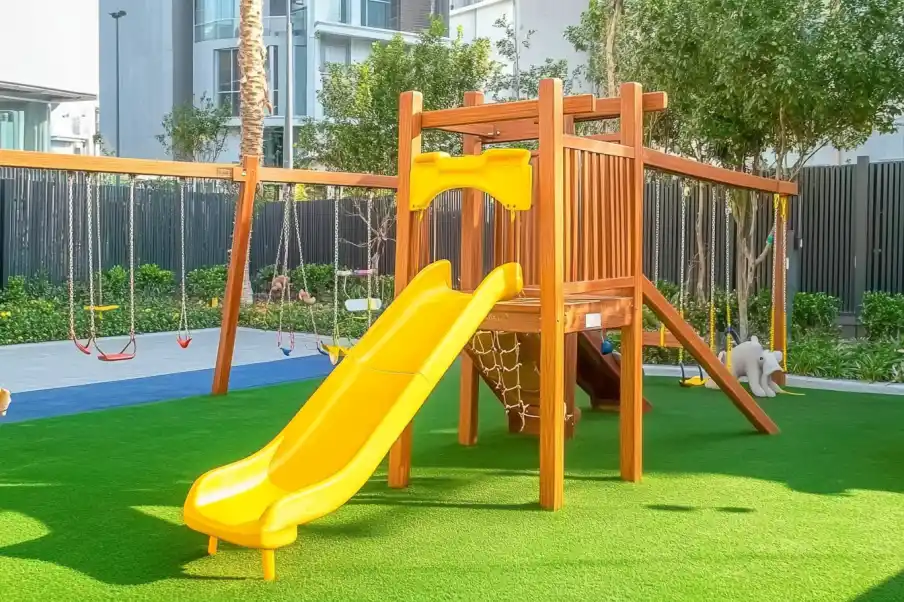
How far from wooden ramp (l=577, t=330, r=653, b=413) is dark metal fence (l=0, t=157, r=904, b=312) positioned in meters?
3.79

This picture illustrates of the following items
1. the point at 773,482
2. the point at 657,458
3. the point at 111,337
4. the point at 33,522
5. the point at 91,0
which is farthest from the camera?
the point at 91,0

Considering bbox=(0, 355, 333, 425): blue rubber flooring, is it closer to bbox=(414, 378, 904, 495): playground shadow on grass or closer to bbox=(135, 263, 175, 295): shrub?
bbox=(414, 378, 904, 495): playground shadow on grass

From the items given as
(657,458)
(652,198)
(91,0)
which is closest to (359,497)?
(657,458)

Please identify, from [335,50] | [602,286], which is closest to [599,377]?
[602,286]

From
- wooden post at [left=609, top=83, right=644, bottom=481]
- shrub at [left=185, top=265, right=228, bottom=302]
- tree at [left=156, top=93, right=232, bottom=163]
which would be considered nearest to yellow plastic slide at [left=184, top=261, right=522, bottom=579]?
wooden post at [left=609, top=83, right=644, bottom=481]

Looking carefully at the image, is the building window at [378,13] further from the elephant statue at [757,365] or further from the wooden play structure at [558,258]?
the wooden play structure at [558,258]

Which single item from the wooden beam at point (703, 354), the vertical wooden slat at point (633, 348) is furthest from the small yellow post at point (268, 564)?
the wooden beam at point (703, 354)

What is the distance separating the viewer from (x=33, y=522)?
541 cm

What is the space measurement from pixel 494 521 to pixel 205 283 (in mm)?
13524

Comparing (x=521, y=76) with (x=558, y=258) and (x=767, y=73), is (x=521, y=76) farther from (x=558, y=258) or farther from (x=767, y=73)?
(x=558, y=258)

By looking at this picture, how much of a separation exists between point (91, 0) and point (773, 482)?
62.8 feet

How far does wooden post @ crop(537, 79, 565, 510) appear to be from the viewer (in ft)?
19.0

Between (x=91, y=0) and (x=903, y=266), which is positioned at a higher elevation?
(x=91, y=0)

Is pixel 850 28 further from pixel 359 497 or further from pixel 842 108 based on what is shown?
pixel 359 497
